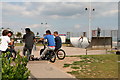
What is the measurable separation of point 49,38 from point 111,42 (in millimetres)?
23586

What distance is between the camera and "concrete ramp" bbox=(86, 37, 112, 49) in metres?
29.0

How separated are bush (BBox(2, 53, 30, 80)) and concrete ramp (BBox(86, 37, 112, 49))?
83.5ft

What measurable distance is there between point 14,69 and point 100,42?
1087 inches

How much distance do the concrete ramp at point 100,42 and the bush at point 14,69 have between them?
83.5ft

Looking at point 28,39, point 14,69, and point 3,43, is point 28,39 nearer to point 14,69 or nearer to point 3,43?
point 3,43

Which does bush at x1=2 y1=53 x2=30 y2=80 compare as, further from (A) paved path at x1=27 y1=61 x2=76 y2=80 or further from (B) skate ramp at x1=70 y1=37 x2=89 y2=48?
(B) skate ramp at x1=70 y1=37 x2=89 y2=48

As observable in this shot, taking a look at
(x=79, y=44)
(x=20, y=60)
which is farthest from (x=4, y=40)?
(x=79, y=44)

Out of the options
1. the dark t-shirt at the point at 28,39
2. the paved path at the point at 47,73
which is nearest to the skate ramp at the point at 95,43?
the dark t-shirt at the point at 28,39

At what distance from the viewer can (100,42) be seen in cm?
3012

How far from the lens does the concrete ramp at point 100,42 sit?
95.3 ft

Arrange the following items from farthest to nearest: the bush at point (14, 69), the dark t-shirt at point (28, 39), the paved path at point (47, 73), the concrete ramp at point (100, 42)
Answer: the concrete ramp at point (100, 42)
the dark t-shirt at point (28, 39)
the paved path at point (47, 73)
the bush at point (14, 69)

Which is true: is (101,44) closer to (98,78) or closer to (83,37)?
(83,37)

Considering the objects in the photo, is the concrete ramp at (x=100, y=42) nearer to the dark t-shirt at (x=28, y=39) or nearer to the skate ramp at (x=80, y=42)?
the skate ramp at (x=80, y=42)

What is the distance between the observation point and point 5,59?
3623 mm
